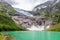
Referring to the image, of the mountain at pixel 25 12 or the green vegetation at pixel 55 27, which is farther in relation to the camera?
the mountain at pixel 25 12

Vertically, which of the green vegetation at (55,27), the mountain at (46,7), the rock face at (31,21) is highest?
the mountain at (46,7)

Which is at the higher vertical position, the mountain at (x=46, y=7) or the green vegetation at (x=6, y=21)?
the mountain at (x=46, y=7)

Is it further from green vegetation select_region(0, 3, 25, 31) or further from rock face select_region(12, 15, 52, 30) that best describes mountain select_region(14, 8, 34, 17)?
green vegetation select_region(0, 3, 25, 31)

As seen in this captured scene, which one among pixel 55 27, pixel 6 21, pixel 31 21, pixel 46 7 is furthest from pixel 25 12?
pixel 55 27

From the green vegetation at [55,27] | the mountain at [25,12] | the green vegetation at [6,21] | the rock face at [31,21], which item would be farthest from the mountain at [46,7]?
the green vegetation at [6,21]

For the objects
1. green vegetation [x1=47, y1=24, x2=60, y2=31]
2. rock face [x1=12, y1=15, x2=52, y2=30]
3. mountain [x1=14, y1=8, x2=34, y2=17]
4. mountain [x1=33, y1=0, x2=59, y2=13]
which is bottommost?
green vegetation [x1=47, y1=24, x2=60, y2=31]

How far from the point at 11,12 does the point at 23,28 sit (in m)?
5.10

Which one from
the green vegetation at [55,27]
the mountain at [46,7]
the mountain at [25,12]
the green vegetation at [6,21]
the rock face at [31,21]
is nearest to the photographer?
the green vegetation at [6,21]

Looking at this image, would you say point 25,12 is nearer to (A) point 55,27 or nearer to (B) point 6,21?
(B) point 6,21

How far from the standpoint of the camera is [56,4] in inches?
1933

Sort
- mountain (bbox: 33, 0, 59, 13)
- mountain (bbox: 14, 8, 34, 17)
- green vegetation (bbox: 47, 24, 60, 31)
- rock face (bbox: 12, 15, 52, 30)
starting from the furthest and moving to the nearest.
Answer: mountain (bbox: 33, 0, 59, 13) → mountain (bbox: 14, 8, 34, 17) → rock face (bbox: 12, 15, 52, 30) → green vegetation (bbox: 47, 24, 60, 31)

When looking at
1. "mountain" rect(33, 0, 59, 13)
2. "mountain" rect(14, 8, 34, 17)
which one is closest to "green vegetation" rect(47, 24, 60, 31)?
"mountain" rect(33, 0, 59, 13)

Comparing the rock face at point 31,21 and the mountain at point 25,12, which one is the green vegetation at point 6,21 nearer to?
the rock face at point 31,21

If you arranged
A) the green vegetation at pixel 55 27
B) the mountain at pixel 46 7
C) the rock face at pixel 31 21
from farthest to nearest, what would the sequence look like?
the mountain at pixel 46 7
the rock face at pixel 31 21
the green vegetation at pixel 55 27
